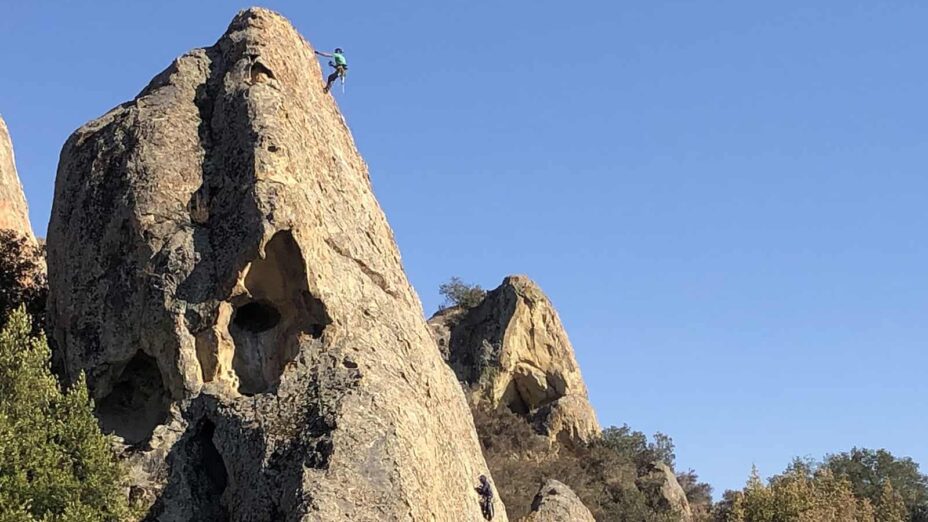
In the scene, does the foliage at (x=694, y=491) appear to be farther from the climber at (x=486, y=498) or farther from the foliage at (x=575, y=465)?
the climber at (x=486, y=498)

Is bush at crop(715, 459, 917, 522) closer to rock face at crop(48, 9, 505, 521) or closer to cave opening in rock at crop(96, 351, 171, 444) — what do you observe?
rock face at crop(48, 9, 505, 521)

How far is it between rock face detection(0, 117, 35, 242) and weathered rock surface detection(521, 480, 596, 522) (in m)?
19.4

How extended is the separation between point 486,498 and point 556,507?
7470 mm

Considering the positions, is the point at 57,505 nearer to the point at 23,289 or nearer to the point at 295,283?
the point at 295,283

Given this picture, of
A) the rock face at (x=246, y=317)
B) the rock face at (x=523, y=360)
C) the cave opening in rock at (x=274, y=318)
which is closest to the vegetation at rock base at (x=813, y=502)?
the rock face at (x=523, y=360)

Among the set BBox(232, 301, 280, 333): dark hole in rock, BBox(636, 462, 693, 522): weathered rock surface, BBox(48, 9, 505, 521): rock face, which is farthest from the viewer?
BBox(636, 462, 693, 522): weathered rock surface

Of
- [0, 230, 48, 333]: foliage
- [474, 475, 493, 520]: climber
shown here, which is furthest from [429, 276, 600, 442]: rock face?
[474, 475, 493, 520]: climber

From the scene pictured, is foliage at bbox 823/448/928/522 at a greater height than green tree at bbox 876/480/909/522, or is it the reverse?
foliage at bbox 823/448/928/522

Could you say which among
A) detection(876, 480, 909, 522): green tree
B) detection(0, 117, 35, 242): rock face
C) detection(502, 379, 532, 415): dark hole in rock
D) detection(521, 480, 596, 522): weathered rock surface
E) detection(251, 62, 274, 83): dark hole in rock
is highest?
detection(0, 117, 35, 242): rock face

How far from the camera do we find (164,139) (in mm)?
26828

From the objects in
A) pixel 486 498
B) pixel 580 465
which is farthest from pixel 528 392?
pixel 486 498

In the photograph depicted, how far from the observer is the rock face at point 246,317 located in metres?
21.6

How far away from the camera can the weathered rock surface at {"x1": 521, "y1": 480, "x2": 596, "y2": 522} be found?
3225 centimetres

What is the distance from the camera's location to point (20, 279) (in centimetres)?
3353
